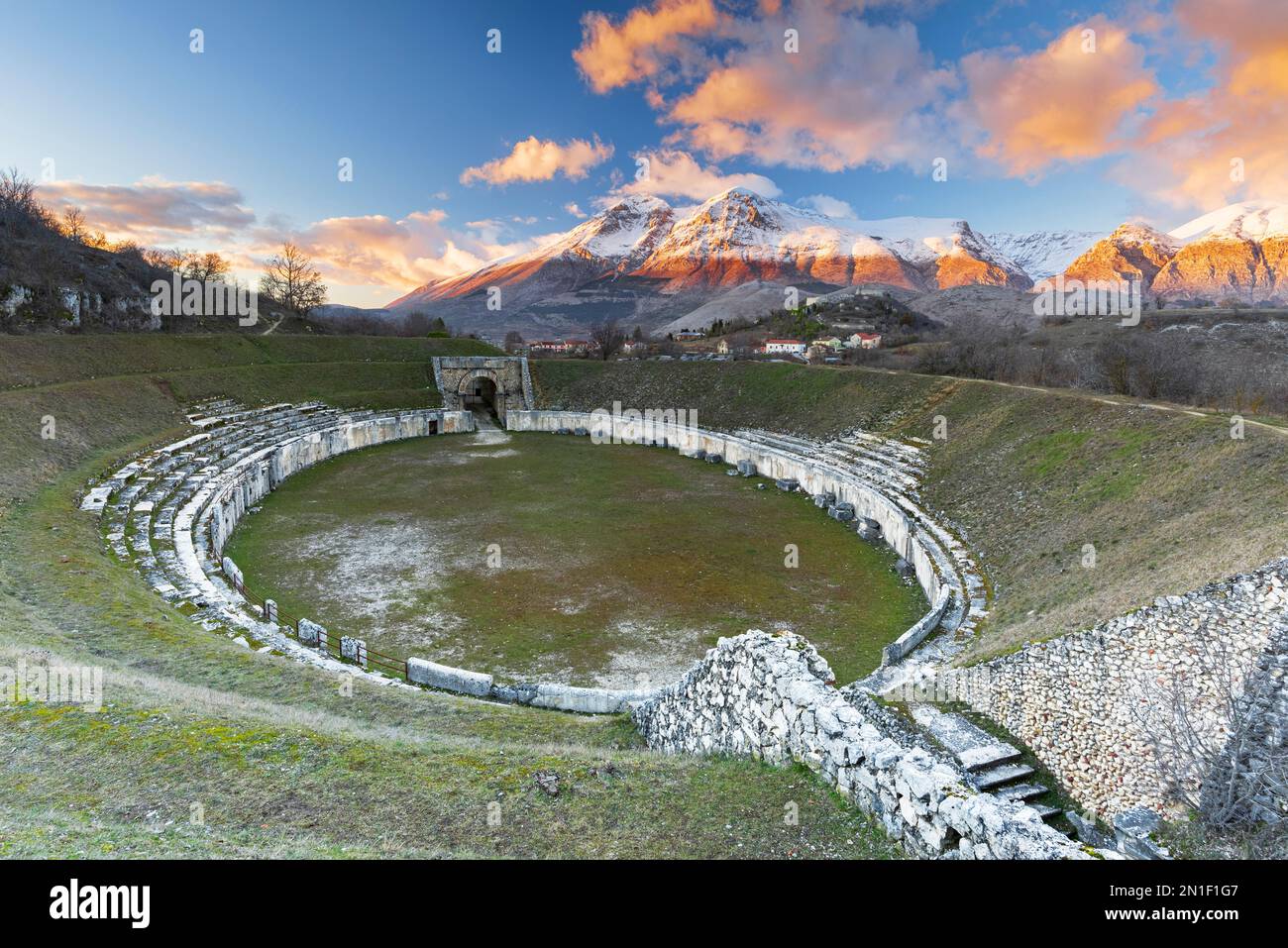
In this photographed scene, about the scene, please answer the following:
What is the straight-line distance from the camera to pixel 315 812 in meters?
6.50

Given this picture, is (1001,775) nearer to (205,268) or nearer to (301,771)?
(301,771)

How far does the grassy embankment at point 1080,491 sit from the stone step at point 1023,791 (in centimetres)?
333

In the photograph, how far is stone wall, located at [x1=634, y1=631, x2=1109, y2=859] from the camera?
19.3ft

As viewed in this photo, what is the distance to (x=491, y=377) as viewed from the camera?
5328cm

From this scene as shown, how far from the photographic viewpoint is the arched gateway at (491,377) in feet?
171

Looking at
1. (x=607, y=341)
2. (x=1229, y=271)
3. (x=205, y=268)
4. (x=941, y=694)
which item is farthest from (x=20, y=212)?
(x=1229, y=271)

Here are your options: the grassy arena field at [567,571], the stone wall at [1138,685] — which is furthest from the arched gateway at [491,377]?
the stone wall at [1138,685]

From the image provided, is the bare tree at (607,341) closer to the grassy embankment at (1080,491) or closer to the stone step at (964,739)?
the grassy embankment at (1080,491)

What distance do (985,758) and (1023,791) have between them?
72cm
